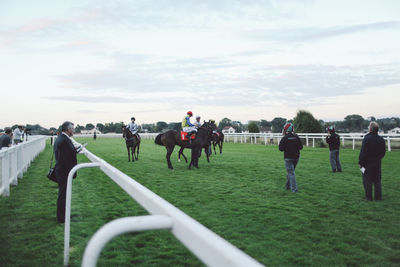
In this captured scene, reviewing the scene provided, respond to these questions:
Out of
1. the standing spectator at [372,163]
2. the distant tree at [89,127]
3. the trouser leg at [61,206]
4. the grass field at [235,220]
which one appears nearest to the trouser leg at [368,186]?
the standing spectator at [372,163]

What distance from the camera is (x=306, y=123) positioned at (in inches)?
1298

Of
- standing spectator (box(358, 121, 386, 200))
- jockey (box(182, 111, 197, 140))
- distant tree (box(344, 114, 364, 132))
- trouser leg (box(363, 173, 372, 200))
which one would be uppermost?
distant tree (box(344, 114, 364, 132))

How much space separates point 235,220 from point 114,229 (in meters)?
4.45

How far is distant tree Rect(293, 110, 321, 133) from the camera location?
32781mm

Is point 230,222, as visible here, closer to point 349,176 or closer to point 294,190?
point 294,190

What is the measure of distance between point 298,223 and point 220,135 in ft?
47.3

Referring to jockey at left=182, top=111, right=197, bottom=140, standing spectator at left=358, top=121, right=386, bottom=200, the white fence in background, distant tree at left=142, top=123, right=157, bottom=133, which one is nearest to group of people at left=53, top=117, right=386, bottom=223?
standing spectator at left=358, top=121, right=386, bottom=200

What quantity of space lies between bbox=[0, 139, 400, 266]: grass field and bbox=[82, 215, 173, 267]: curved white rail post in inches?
108

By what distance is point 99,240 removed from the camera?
128cm

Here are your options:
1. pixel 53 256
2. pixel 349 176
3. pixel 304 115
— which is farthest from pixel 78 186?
pixel 304 115

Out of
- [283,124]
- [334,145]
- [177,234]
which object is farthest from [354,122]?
[177,234]

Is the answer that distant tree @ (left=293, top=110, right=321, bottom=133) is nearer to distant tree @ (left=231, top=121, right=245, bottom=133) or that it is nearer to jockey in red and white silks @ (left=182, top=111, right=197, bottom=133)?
jockey in red and white silks @ (left=182, top=111, right=197, bottom=133)

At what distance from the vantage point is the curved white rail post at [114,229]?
1274 millimetres

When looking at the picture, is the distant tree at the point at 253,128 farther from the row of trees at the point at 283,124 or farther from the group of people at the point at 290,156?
the group of people at the point at 290,156
